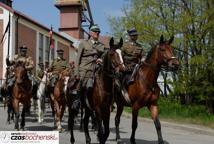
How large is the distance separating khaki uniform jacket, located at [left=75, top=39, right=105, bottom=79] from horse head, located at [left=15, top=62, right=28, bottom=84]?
4.06 meters

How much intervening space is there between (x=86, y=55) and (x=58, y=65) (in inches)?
217

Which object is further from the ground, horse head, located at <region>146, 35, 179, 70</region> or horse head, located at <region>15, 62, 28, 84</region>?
horse head, located at <region>146, 35, 179, 70</region>

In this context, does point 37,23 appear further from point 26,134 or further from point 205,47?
point 26,134

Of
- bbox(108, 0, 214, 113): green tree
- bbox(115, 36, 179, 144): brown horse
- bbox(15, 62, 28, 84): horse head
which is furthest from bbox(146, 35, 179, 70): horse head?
bbox(108, 0, 214, 113): green tree

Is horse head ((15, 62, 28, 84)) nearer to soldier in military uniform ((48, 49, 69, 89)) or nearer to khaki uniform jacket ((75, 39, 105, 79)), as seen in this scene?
soldier in military uniform ((48, 49, 69, 89))

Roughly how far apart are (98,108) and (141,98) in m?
2.33

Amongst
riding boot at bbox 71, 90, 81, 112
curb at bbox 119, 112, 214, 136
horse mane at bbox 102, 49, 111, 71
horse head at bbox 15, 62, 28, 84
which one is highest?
horse mane at bbox 102, 49, 111, 71

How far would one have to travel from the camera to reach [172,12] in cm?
2675

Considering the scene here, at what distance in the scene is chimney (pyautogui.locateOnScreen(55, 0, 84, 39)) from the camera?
74500 mm

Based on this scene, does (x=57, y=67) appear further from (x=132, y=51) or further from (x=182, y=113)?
(x=182, y=113)

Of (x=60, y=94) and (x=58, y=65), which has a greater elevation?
(x=58, y=65)

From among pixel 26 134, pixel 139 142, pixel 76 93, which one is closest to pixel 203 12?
pixel 139 142

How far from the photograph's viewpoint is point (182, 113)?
1017 inches

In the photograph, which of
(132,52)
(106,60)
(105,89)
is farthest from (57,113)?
(106,60)
